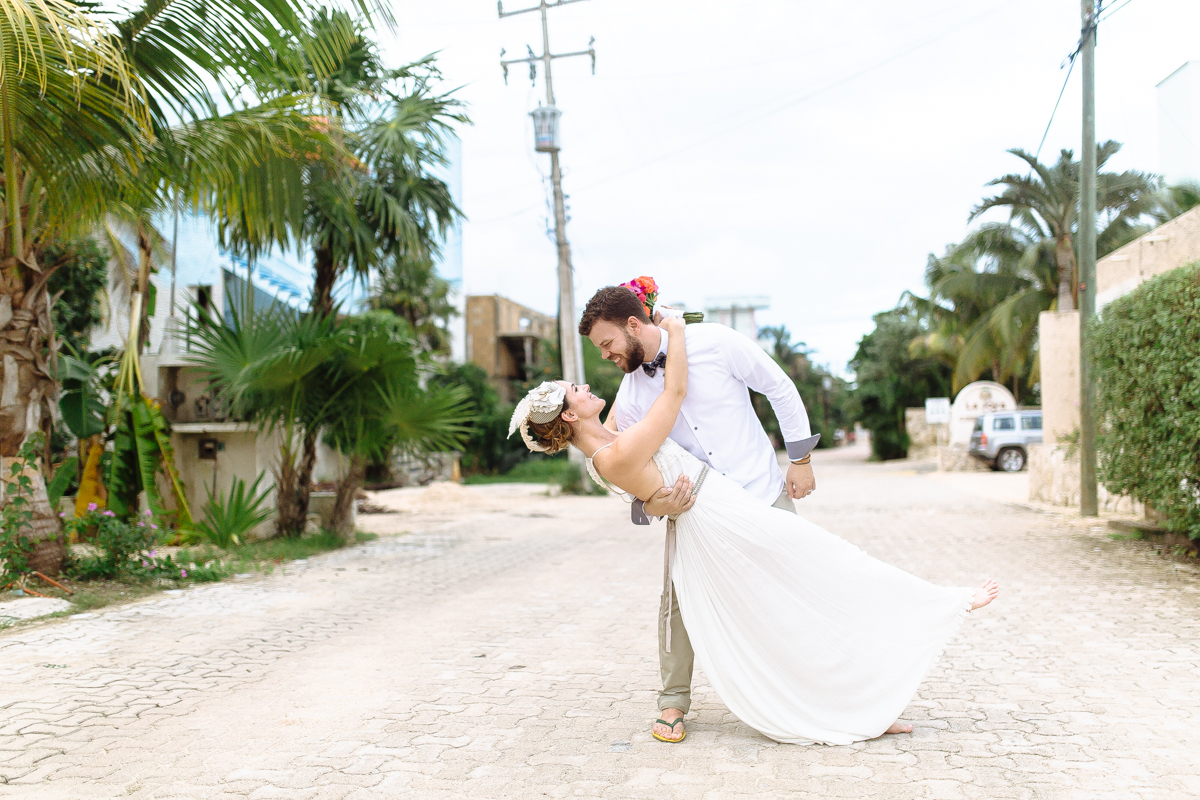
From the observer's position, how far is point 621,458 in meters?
3.47

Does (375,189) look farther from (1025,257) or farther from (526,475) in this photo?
(1025,257)

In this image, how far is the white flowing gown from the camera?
349cm

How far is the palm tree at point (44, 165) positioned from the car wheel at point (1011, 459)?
24729 millimetres

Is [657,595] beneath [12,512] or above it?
beneath

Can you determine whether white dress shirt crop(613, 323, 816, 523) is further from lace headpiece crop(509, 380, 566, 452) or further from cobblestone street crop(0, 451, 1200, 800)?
cobblestone street crop(0, 451, 1200, 800)

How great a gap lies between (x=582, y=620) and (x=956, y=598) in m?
3.32

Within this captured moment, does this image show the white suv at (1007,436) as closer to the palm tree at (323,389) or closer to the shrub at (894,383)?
the shrub at (894,383)

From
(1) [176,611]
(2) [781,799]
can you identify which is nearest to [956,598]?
(2) [781,799]

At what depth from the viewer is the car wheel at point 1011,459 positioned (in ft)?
86.2

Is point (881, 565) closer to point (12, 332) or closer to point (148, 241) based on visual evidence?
point (12, 332)

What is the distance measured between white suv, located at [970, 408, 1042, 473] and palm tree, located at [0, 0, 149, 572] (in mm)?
24275

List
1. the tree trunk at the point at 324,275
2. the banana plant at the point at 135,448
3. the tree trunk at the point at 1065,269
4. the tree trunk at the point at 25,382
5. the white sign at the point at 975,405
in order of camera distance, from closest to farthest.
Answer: the tree trunk at the point at 25,382, the banana plant at the point at 135,448, the tree trunk at the point at 324,275, the tree trunk at the point at 1065,269, the white sign at the point at 975,405

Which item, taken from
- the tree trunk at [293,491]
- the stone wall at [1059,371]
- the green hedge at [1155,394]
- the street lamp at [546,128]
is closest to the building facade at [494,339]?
the street lamp at [546,128]

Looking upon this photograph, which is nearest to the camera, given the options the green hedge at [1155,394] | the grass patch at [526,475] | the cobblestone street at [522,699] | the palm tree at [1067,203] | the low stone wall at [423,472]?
the cobblestone street at [522,699]
